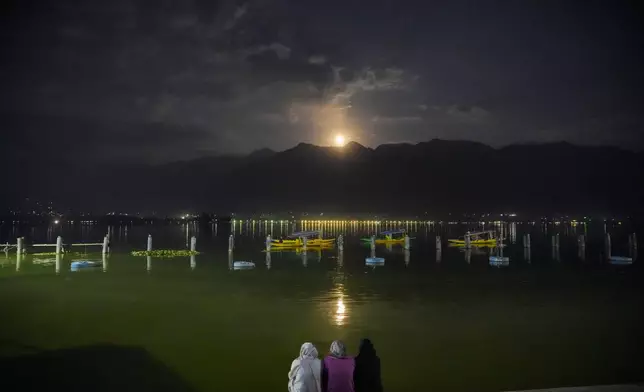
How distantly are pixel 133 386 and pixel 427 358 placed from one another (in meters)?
9.12

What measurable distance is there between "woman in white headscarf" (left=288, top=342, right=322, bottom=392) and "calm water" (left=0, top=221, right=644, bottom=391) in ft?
21.6

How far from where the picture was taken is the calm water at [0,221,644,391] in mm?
15336

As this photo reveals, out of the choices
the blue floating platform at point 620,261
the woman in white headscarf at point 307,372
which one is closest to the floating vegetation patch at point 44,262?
the woman in white headscarf at point 307,372

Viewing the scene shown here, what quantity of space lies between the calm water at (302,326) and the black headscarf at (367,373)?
655 cm

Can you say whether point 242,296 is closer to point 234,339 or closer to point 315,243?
point 234,339

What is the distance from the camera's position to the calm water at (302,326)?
15336 millimetres

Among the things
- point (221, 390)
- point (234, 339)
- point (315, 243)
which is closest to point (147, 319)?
point (234, 339)

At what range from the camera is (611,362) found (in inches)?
666

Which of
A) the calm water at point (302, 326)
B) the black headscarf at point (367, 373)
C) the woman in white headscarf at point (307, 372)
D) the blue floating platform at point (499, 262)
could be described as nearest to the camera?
the woman in white headscarf at point (307, 372)

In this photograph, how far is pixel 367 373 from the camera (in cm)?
811

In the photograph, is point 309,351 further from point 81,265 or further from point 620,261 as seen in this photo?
point 620,261

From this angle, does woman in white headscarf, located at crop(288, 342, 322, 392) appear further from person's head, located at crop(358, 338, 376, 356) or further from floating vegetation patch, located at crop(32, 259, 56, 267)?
floating vegetation patch, located at crop(32, 259, 56, 267)

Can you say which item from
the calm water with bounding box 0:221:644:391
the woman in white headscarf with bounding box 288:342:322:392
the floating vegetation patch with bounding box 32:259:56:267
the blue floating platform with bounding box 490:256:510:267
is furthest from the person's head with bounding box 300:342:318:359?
the blue floating platform with bounding box 490:256:510:267

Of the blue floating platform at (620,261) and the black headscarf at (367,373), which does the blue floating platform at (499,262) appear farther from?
the black headscarf at (367,373)
